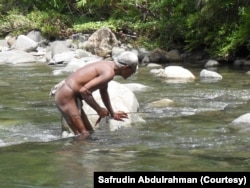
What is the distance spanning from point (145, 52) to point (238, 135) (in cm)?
1160

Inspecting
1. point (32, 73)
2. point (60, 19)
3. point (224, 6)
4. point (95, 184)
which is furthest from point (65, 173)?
point (60, 19)

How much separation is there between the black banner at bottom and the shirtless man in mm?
1686

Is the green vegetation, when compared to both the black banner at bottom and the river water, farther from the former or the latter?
the black banner at bottom

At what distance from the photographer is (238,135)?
24.9 feet

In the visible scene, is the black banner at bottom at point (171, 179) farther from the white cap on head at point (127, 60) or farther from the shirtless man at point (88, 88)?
the white cap on head at point (127, 60)

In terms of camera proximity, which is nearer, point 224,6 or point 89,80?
point 89,80

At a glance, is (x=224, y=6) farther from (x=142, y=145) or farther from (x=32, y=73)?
(x=142, y=145)

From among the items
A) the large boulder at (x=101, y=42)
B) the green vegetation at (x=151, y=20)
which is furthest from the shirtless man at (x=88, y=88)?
the large boulder at (x=101, y=42)

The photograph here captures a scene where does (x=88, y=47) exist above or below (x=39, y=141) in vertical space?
below

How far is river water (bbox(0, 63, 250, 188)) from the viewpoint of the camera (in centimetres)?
611

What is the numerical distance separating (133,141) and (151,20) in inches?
537

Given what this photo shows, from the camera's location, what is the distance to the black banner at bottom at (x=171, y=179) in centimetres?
518

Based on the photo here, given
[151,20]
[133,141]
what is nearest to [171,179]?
[133,141]

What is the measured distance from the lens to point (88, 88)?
7266 millimetres
